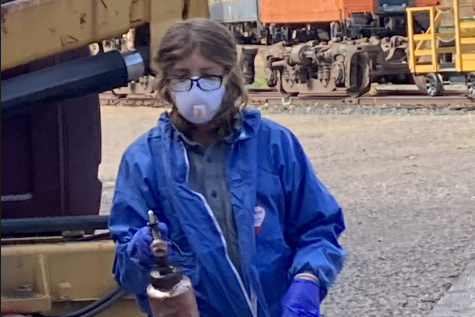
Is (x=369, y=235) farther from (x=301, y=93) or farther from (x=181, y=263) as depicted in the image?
(x=301, y=93)

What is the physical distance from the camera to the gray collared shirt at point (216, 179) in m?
2.53

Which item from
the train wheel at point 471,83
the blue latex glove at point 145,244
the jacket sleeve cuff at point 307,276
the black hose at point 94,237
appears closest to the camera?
the blue latex glove at point 145,244

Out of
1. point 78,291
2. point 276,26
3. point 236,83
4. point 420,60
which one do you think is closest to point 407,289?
point 78,291

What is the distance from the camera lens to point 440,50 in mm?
16953

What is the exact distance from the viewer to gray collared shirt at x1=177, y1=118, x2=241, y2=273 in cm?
253

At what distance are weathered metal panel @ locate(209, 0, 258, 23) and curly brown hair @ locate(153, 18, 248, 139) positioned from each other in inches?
711

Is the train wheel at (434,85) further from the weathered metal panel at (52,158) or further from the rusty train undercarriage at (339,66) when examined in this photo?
the weathered metal panel at (52,158)

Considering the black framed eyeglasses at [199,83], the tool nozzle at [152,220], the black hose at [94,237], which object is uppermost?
the black framed eyeglasses at [199,83]

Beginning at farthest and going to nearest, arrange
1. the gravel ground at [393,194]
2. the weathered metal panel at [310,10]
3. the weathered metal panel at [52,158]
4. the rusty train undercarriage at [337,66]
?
1. the weathered metal panel at [310,10]
2. the rusty train undercarriage at [337,66]
3. the gravel ground at [393,194]
4. the weathered metal panel at [52,158]

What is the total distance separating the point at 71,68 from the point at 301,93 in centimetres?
1587

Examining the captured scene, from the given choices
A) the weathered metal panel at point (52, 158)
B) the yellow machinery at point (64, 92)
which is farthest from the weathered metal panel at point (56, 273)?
the weathered metal panel at point (52, 158)

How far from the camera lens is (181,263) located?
8.29ft

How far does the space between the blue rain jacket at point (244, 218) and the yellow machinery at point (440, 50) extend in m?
14.0

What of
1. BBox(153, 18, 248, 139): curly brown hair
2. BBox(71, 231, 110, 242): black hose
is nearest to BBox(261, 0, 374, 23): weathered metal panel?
BBox(71, 231, 110, 242): black hose
